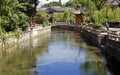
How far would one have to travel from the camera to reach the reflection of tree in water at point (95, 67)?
2725 centimetres

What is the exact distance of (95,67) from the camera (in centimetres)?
2945

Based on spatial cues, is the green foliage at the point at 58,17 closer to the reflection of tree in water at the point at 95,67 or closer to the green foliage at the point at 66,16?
the green foliage at the point at 66,16

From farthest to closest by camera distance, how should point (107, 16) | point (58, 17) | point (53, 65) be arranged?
point (58, 17) < point (107, 16) < point (53, 65)

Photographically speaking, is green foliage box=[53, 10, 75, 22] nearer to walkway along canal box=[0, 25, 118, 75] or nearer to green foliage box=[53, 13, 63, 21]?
green foliage box=[53, 13, 63, 21]

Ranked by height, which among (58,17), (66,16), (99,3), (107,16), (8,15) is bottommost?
(58,17)

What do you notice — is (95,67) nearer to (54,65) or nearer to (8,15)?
(54,65)

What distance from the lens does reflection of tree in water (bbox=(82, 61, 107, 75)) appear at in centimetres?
2725

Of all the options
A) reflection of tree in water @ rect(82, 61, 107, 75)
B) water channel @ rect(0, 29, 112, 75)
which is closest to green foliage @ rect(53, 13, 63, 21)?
water channel @ rect(0, 29, 112, 75)

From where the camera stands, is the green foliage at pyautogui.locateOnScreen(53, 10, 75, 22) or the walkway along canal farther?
the green foliage at pyautogui.locateOnScreen(53, 10, 75, 22)

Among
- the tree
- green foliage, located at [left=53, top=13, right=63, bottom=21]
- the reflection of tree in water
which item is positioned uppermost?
the tree

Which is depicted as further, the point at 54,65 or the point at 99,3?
the point at 99,3

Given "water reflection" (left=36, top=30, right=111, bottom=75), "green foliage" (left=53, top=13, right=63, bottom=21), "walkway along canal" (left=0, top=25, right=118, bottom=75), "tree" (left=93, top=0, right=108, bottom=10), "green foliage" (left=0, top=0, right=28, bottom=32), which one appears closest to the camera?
"walkway along canal" (left=0, top=25, right=118, bottom=75)

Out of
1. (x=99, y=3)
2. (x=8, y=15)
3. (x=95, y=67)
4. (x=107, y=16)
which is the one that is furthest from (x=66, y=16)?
(x=95, y=67)

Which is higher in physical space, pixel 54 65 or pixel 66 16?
pixel 66 16
